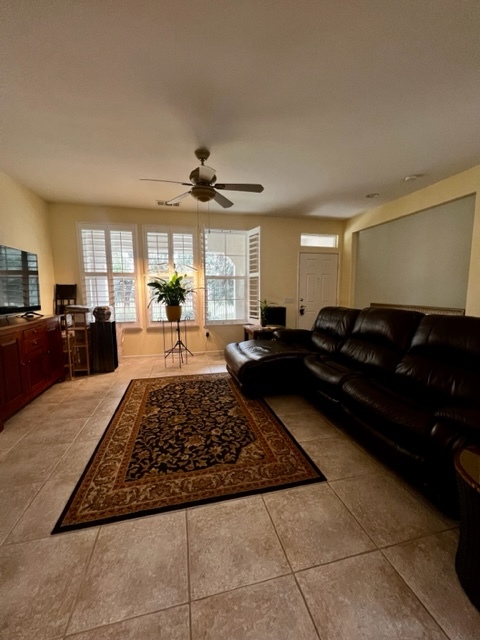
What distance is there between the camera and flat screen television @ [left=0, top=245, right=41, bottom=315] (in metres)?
2.87

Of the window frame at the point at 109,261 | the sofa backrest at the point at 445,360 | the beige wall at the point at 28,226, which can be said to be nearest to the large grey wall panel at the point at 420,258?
the sofa backrest at the point at 445,360

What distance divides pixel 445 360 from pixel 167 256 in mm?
4417

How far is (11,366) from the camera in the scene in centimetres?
262

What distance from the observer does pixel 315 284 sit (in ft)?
18.8

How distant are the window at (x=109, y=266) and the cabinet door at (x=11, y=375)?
2.12 m

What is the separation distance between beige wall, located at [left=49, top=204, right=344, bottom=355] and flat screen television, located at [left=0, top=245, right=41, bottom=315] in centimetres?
116

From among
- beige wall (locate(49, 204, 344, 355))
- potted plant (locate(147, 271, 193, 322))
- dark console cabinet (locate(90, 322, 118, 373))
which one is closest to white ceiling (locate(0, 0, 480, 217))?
beige wall (locate(49, 204, 344, 355))

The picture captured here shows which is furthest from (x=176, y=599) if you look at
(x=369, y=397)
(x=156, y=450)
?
(x=369, y=397)

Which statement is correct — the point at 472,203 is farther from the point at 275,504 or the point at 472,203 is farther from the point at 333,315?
the point at 275,504

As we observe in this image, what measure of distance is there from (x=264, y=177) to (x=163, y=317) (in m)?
2.99

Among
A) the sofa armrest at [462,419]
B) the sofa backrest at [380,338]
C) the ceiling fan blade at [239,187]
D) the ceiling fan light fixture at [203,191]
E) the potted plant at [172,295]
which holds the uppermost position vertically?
the ceiling fan blade at [239,187]

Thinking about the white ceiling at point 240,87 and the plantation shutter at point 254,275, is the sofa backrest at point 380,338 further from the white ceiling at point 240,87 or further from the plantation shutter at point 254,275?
the plantation shutter at point 254,275

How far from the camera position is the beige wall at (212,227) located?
455 centimetres

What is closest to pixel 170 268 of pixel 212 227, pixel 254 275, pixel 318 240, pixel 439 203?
pixel 212 227
